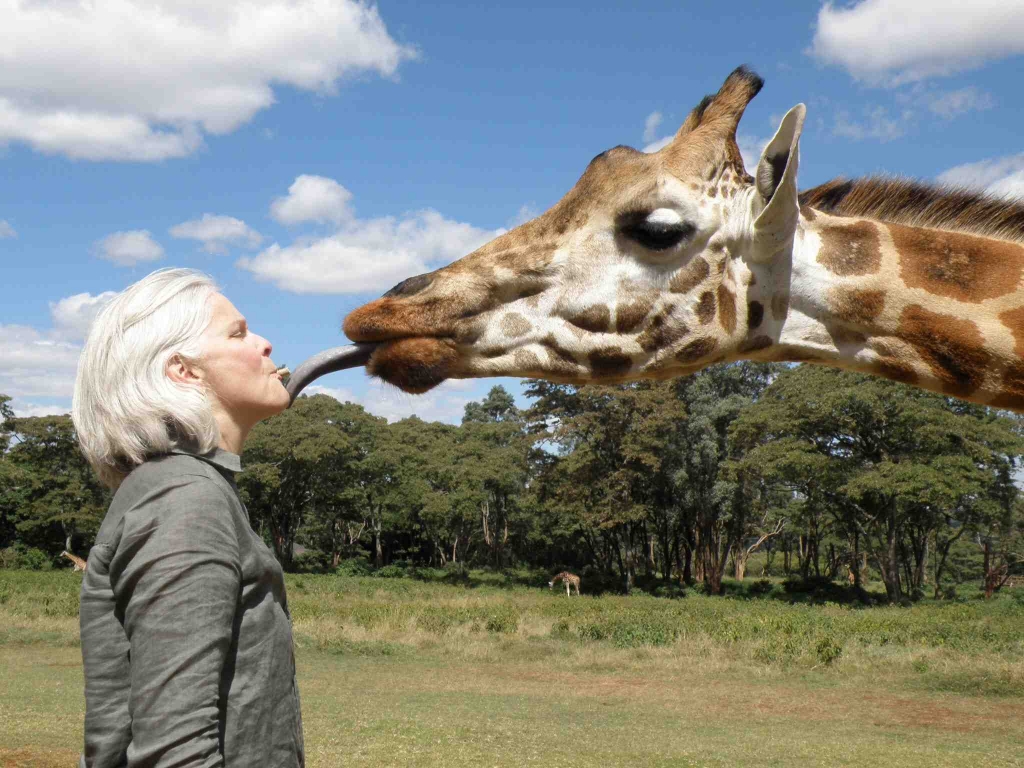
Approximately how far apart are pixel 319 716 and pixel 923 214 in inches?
451

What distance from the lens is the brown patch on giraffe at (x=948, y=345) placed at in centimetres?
252

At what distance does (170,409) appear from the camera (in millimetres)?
1853

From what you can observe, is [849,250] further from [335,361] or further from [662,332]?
[335,361]

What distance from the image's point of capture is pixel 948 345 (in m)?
2.53

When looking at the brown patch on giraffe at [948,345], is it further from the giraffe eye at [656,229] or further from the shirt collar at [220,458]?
the shirt collar at [220,458]

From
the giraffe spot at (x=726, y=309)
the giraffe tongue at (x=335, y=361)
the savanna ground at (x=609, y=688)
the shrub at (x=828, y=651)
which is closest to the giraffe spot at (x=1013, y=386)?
the giraffe spot at (x=726, y=309)

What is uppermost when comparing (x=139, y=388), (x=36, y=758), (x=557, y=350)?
(x=557, y=350)

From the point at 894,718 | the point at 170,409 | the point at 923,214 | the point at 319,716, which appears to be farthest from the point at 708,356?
the point at 894,718

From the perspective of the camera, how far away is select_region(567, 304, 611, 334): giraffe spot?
263 cm

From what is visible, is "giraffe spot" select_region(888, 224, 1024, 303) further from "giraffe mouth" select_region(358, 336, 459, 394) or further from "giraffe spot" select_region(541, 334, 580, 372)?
"giraffe mouth" select_region(358, 336, 459, 394)

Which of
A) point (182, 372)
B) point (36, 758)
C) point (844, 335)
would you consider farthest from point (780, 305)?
point (36, 758)

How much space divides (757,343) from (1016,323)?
0.73 m

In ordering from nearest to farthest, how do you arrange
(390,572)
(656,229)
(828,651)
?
(656,229) → (828,651) → (390,572)

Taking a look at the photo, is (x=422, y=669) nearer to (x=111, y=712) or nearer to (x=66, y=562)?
(x=111, y=712)
